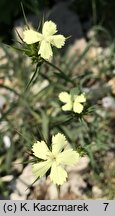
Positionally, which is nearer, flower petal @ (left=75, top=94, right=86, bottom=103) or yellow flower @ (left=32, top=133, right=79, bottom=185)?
yellow flower @ (left=32, top=133, right=79, bottom=185)

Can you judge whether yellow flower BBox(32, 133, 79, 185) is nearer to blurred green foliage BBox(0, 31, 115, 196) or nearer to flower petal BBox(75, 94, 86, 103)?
flower petal BBox(75, 94, 86, 103)

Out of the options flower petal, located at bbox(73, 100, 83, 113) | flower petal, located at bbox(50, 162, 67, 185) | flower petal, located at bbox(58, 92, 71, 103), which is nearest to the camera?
flower petal, located at bbox(50, 162, 67, 185)

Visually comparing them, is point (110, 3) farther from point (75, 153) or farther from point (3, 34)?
point (75, 153)

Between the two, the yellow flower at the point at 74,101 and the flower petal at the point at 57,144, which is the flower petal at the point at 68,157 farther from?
the yellow flower at the point at 74,101

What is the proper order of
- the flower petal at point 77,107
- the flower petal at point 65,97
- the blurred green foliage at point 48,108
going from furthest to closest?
the blurred green foliage at point 48,108 < the flower petal at point 65,97 < the flower petal at point 77,107

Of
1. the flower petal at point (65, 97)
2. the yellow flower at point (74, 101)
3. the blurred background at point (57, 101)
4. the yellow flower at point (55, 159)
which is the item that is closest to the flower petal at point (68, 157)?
the yellow flower at point (55, 159)

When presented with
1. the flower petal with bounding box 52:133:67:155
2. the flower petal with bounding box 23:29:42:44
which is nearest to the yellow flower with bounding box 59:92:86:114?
the flower petal with bounding box 52:133:67:155

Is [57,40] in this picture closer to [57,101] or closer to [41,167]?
[41,167]
